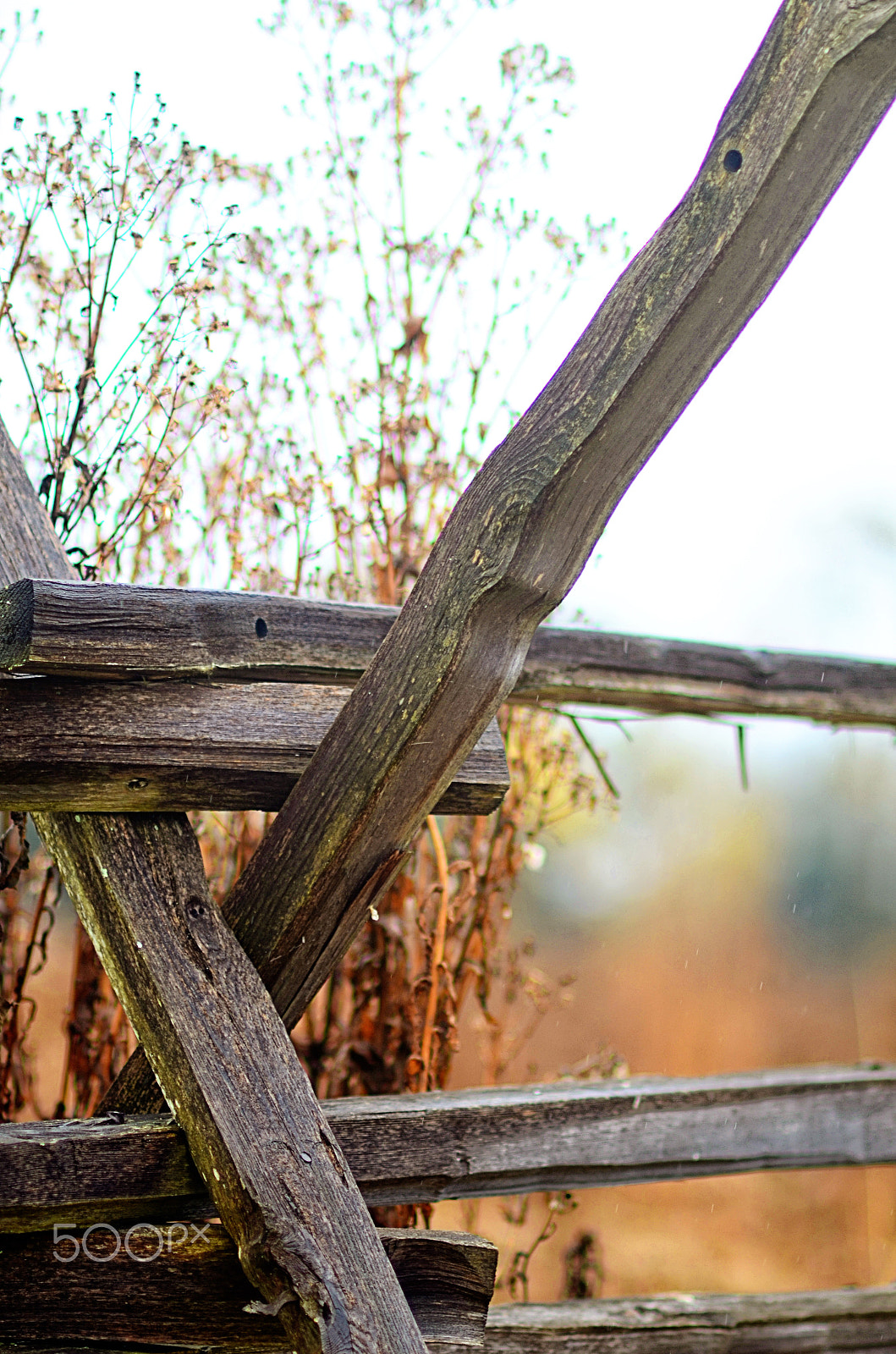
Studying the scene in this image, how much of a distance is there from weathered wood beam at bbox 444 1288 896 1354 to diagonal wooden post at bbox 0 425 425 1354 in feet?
3.36

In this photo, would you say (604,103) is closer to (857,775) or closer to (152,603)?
(152,603)

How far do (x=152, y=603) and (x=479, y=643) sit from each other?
46 cm

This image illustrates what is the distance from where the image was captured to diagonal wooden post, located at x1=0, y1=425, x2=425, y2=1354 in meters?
1.32

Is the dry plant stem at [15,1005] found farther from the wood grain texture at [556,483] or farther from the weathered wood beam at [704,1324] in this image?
the weathered wood beam at [704,1324]

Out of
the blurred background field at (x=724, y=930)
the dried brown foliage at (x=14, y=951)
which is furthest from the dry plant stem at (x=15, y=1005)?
the blurred background field at (x=724, y=930)

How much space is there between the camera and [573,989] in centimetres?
584

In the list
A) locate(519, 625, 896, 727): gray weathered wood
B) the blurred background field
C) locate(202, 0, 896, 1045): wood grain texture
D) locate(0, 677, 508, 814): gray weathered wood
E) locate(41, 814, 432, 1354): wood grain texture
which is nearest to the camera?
locate(202, 0, 896, 1045): wood grain texture

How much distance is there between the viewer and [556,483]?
125 cm

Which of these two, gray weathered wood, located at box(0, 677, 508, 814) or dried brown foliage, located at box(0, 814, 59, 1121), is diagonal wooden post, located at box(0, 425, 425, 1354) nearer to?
gray weathered wood, located at box(0, 677, 508, 814)

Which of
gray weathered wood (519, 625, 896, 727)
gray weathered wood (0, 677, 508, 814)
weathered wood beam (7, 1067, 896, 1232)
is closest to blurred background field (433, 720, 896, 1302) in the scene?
gray weathered wood (519, 625, 896, 727)

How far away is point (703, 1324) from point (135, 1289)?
4.84 feet

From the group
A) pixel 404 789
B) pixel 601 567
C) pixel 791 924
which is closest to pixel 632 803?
pixel 791 924

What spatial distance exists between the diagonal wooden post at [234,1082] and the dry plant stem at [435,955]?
0.94 m

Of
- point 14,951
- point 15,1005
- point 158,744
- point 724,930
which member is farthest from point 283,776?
point 724,930
